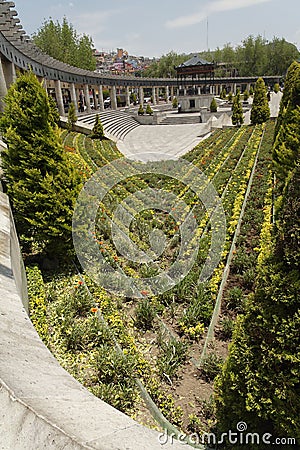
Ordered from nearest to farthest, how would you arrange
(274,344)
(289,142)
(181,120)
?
(274,344)
(289,142)
(181,120)

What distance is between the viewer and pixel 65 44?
152 feet

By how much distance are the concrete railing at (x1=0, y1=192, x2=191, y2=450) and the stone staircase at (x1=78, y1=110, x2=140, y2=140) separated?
27166mm

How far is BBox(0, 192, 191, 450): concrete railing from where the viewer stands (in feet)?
6.98

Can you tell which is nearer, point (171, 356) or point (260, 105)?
point (171, 356)

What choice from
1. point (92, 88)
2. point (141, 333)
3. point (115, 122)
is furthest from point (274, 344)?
point (92, 88)

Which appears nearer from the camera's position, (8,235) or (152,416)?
(152,416)

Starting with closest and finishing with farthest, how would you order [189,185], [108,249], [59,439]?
[59,439] → [108,249] → [189,185]

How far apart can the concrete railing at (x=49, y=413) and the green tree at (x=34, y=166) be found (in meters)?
3.24

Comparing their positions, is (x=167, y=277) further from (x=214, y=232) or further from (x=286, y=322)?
(x=286, y=322)

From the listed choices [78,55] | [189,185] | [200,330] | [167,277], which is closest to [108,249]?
[167,277]

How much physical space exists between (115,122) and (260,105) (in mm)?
15828

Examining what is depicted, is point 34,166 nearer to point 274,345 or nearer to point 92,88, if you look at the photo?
point 274,345

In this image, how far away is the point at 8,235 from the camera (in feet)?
16.7

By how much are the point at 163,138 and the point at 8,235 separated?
25.9m
